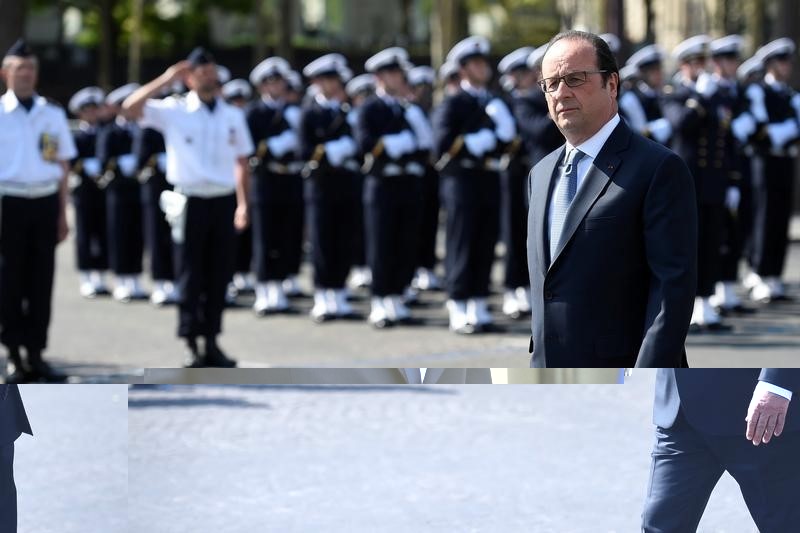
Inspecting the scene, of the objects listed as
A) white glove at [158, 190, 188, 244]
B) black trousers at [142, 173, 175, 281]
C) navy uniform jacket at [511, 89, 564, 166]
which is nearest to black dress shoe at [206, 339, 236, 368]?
white glove at [158, 190, 188, 244]

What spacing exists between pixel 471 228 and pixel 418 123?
1.14 m

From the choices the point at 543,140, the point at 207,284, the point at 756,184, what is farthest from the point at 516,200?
the point at 207,284

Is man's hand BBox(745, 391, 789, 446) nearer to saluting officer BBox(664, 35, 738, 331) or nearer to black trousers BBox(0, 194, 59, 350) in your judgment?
black trousers BBox(0, 194, 59, 350)

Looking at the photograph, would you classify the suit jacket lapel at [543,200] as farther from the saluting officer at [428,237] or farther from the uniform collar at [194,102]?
the saluting officer at [428,237]

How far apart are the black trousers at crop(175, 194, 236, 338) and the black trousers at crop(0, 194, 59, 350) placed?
820 millimetres

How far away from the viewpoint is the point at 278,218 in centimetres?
1349

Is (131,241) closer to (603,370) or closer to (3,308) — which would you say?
(3,308)

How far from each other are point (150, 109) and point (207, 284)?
1.17 m

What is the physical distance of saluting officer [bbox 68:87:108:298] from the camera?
14.6 meters

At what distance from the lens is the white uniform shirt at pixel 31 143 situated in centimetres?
891

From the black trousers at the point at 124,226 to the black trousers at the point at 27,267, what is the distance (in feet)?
16.3

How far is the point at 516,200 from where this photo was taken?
39.8 ft

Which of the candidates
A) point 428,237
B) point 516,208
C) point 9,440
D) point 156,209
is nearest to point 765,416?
point 9,440

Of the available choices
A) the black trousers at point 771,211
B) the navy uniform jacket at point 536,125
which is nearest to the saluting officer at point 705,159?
the navy uniform jacket at point 536,125
